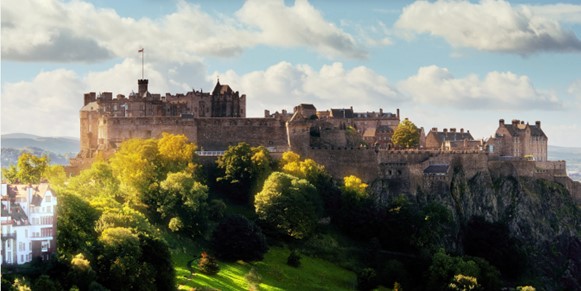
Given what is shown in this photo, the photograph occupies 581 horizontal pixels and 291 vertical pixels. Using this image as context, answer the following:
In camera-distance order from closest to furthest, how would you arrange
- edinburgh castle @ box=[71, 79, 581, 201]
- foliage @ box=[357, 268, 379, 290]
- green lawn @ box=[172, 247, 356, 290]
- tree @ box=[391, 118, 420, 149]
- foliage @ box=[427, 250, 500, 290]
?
green lawn @ box=[172, 247, 356, 290] < foliage @ box=[357, 268, 379, 290] < foliage @ box=[427, 250, 500, 290] < edinburgh castle @ box=[71, 79, 581, 201] < tree @ box=[391, 118, 420, 149]

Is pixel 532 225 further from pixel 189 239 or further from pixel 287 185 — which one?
pixel 189 239

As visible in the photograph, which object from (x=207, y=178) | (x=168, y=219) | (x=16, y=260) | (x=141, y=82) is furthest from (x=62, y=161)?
(x=16, y=260)

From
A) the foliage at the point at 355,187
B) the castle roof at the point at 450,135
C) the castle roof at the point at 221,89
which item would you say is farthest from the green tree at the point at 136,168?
the castle roof at the point at 450,135

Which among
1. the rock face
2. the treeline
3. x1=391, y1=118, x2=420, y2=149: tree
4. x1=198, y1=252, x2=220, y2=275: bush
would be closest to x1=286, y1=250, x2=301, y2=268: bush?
the treeline

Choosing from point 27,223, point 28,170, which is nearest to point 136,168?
point 28,170

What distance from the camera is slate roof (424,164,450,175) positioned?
86238 millimetres

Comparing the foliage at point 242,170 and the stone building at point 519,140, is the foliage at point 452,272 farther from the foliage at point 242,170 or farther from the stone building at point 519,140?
the stone building at point 519,140

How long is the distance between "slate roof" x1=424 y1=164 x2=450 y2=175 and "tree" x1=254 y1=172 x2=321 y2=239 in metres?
19.7

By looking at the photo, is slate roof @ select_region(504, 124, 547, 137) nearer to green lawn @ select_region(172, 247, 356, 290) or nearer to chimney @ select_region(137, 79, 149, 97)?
chimney @ select_region(137, 79, 149, 97)

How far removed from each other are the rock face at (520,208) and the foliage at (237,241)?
22730 millimetres

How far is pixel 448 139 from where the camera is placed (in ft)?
376

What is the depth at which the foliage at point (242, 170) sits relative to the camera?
75938mm

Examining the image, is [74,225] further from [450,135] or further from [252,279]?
[450,135]

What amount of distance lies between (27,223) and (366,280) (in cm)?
3149
